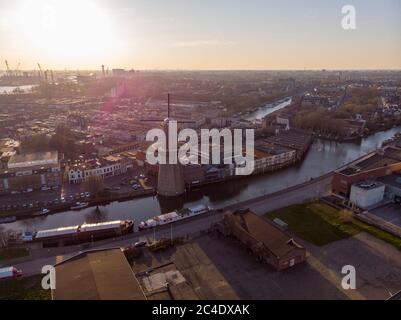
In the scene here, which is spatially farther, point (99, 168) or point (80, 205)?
point (99, 168)

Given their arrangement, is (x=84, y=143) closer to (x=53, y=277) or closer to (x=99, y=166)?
(x=99, y=166)

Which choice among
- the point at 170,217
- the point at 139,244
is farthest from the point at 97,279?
the point at 170,217

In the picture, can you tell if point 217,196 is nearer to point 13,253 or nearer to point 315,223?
point 315,223

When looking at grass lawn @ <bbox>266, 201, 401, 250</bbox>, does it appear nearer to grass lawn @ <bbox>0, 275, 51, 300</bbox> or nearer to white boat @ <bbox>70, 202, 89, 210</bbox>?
grass lawn @ <bbox>0, 275, 51, 300</bbox>

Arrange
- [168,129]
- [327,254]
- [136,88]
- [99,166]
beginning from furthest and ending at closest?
[136,88] < [99,166] < [168,129] < [327,254]
